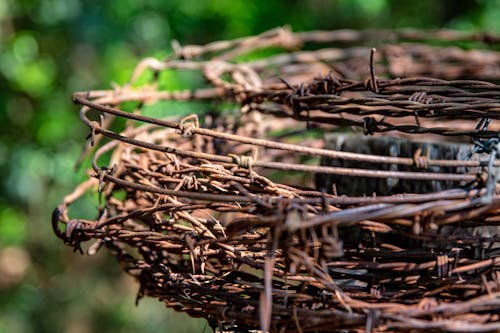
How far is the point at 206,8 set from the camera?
1888 mm

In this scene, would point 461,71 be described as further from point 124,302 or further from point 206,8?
point 124,302

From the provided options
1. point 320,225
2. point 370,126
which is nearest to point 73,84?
point 370,126

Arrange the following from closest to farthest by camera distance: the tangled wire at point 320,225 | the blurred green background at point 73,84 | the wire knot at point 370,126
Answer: the tangled wire at point 320,225, the wire knot at point 370,126, the blurred green background at point 73,84

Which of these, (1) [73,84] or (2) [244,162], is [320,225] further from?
(1) [73,84]

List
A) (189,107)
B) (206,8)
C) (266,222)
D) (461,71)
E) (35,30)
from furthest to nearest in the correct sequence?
(35,30), (206,8), (189,107), (461,71), (266,222)

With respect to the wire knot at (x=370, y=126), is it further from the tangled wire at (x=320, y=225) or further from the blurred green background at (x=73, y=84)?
the blurred green background at (x=73, y=84)

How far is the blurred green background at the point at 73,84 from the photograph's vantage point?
6.25 feet

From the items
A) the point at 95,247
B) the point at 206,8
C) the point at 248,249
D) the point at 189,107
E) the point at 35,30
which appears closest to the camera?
the point at 248,249

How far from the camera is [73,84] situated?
2049mm

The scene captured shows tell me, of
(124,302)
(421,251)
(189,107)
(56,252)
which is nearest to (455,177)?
(421,251)

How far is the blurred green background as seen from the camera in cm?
190

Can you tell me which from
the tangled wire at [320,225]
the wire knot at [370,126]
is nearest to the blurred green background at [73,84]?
the tangled wire at [320,225]

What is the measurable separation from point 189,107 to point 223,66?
2.52 ft

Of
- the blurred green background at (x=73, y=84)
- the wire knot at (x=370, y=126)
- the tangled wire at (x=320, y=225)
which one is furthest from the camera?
the blurred green background at (x=73, y=84)
